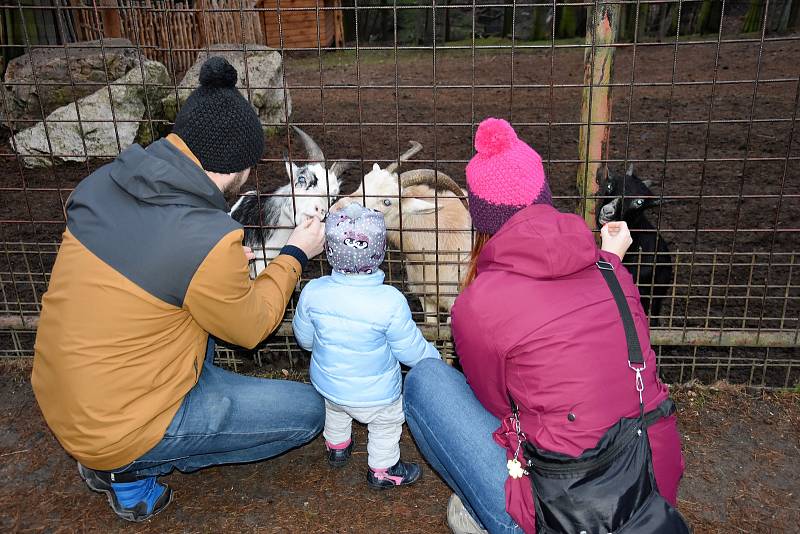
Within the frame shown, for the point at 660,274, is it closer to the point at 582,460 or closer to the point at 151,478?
the point at 582,460

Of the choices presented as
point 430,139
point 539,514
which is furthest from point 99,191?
point 430,139

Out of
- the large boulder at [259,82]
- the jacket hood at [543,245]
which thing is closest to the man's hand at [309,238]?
the jacket hood at [543,245]

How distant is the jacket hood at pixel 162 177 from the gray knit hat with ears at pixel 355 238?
477 mm

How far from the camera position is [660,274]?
5.03m

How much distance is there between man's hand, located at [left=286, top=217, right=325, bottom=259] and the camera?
3.08 metres

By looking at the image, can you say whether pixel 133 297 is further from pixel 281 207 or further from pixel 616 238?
pixel 281 207

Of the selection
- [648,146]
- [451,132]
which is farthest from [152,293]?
[451,132]

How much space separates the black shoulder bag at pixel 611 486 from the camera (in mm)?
2076

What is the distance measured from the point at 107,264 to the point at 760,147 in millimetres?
8159

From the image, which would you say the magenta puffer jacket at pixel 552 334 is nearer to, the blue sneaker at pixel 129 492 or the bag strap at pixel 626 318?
the bag strap at pixel 626 318

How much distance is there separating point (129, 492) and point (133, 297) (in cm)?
98

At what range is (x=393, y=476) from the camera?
321 cm

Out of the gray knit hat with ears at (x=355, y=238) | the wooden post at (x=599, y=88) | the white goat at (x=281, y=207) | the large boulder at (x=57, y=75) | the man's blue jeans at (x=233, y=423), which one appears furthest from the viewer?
the large boulder at (x=57, y=75)

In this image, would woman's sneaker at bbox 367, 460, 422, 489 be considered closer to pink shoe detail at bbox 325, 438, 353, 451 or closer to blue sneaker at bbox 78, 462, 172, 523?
pink shoe detail at bbox 325, 438, 353, 451
